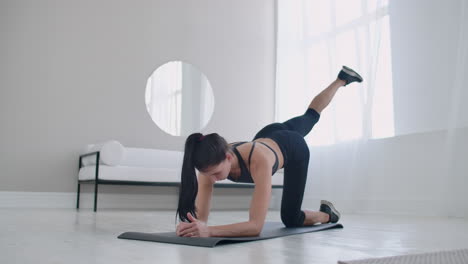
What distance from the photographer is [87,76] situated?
5.10m

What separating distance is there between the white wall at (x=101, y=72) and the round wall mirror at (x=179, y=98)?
88 mm

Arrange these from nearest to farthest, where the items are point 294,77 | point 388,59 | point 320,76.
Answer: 1. point 388,59
2. point 320,76
3. point 294,77

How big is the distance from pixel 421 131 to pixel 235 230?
115 inches

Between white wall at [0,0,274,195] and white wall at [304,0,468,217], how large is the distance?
195 cm

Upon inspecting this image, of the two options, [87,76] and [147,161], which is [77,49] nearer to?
[87,76]

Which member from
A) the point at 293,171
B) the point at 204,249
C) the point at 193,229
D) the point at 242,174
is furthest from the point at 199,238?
the point at 293,171

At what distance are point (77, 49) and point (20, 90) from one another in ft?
2.53

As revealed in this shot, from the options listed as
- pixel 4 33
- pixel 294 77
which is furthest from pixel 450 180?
pixel 4 33

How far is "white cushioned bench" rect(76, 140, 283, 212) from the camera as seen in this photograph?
4.37 m

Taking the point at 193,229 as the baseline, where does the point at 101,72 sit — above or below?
above

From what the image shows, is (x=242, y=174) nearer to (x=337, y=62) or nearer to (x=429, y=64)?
(x=429, y=64)

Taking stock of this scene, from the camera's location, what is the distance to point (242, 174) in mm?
2141

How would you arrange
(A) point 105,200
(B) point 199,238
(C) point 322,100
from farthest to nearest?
(A) point 105,200 < (C) point 322,100 < (B) point 199,238

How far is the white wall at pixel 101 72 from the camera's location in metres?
4.74
